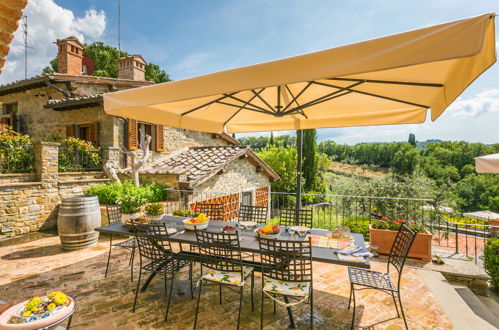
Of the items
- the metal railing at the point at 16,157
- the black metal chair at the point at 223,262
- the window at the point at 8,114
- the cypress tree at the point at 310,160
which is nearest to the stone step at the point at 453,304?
the black metal chair at the point at 223,262

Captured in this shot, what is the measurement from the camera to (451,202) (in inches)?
336

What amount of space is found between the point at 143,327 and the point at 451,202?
32.6 feet

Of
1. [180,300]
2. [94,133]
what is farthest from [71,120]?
[180,300]

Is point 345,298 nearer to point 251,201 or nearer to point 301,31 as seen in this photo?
point 301,31

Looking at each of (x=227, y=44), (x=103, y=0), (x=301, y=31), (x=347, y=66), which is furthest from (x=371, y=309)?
(x=103, y=0)

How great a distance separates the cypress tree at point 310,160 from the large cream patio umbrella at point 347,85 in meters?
13.0

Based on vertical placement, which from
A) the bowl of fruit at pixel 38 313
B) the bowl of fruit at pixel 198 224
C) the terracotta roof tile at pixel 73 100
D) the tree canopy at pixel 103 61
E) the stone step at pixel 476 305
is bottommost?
the stone step at pixel 476 305

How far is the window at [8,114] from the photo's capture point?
10016 mm

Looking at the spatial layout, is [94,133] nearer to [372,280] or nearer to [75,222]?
[75,222]

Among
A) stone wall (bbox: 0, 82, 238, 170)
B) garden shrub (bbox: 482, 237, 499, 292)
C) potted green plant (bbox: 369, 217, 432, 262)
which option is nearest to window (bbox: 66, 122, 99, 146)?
stone wall (bbox: 0, 82, 238, 170)

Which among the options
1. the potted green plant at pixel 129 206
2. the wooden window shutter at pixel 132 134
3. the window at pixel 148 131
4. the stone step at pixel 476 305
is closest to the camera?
the stone step at pixel 476 305

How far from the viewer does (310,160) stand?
668 inches

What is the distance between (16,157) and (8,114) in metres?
6.27

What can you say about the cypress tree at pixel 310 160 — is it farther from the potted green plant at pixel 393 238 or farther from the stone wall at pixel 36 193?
the stone wall at pixel 36 193
